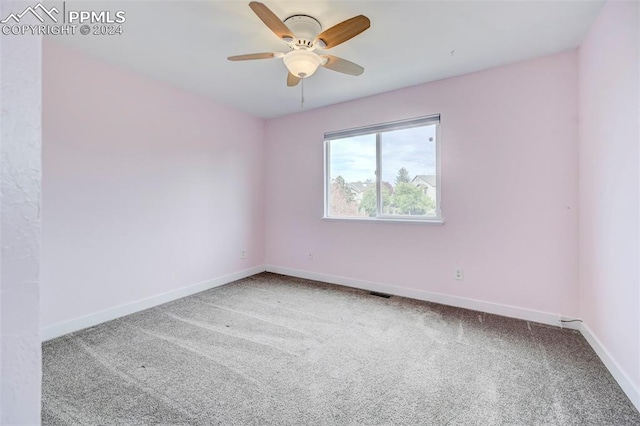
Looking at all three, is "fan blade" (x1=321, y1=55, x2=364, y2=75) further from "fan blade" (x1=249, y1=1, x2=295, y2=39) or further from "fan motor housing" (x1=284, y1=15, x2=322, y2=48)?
"fan blade" (x1=249, y1=1, x2=295, y2=39)

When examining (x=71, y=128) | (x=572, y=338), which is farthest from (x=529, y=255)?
(x=71, y=128)

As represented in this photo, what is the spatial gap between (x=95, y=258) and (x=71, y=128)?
1.14 m

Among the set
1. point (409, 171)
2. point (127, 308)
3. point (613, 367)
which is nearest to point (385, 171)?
point (409, 171)

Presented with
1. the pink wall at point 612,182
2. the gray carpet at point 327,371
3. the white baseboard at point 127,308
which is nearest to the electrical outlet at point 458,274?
the gray carpet at point 327,371

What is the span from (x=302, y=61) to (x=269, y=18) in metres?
0.46

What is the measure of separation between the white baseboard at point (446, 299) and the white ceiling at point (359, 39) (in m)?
2.28

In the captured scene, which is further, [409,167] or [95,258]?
[409,167]

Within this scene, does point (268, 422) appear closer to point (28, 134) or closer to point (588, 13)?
point (28, 134)

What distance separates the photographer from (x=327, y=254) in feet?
13.2

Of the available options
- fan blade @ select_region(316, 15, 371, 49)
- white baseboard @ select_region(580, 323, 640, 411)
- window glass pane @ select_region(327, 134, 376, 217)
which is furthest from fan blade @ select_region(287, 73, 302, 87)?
white baseboard @ select_region(580, 323, 640, 411)

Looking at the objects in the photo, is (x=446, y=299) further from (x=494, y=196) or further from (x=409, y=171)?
(x=409, y=171)

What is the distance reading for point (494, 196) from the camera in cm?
286

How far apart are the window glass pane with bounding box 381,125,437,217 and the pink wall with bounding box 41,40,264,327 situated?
79.3 inches

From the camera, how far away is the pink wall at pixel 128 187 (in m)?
2.44
